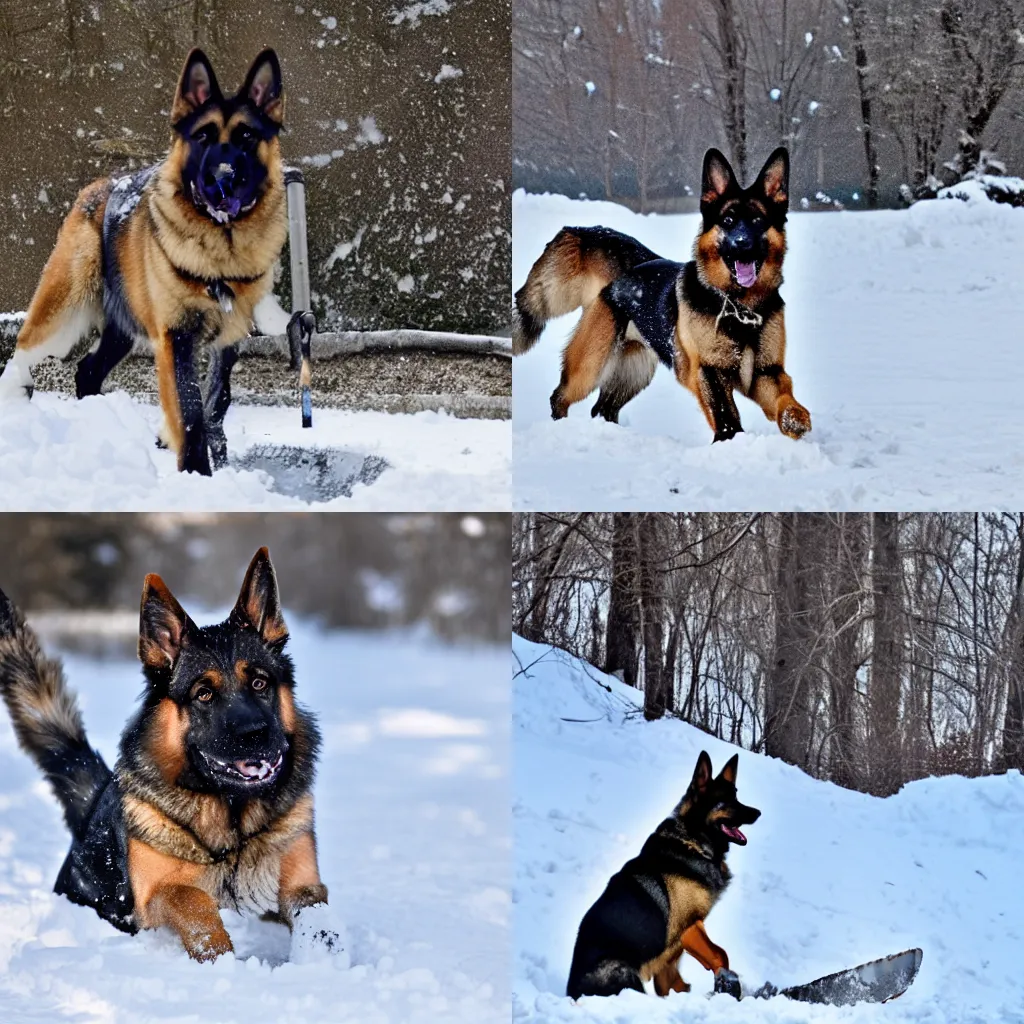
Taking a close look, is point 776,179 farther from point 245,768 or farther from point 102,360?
point 245,768

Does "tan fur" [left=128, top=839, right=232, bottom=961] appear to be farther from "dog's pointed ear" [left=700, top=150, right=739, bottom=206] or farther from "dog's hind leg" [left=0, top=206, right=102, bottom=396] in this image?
"dog's pointed ear" [left=700, top=150, right=739, bottom=206]

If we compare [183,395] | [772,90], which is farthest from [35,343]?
[772,90]

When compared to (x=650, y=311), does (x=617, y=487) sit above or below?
below

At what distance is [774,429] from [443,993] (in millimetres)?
1725

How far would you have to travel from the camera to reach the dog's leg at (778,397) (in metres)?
3.67

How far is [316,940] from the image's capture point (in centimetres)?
341

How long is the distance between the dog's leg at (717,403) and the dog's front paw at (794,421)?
0.12 metres

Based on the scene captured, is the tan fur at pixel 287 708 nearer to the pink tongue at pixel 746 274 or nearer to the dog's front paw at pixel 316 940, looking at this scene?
the dog's front paw at pixel 316 940

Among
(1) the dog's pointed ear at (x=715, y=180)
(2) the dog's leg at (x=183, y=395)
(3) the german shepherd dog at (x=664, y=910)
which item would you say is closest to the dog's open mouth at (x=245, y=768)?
(2) the dog's leg at (x=183, y=395)

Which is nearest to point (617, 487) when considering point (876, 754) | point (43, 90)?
point (876, 754)

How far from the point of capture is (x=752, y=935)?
354 centimetres

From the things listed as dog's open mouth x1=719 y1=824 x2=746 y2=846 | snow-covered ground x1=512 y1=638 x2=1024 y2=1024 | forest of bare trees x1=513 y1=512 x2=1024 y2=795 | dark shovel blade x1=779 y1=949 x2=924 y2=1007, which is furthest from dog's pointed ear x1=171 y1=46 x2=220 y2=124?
dark shovel blade x1=779 y1=949 x2=924 y2=1007

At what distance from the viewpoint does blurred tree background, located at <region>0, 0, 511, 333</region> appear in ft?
12.2

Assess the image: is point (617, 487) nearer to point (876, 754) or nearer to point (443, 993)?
point (876, 754)
